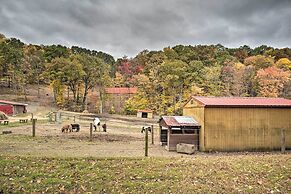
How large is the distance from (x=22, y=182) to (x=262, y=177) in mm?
7927

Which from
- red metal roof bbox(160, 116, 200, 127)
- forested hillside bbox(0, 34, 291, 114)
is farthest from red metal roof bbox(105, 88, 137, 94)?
red metal roof bbox(160, 116, 200, 127)

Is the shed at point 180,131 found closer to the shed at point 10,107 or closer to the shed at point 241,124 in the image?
the shed at point 241,124

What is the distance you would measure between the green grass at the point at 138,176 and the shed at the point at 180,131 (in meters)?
7.31

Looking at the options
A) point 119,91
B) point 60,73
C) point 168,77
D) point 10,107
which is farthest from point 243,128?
point 60,73

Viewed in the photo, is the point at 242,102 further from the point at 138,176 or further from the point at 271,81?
the point at 271,81

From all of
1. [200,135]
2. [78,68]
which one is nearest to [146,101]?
[78,68]

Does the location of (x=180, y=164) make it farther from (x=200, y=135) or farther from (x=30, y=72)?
(x=30, y=72)

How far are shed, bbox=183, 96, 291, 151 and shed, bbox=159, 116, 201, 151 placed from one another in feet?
1.39

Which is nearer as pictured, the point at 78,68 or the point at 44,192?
the point at 44,192

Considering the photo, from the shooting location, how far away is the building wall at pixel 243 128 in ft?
64.7

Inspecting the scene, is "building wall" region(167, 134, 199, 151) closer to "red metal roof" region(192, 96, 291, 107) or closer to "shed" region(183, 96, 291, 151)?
"shed" region(183, 96, 291, 151)

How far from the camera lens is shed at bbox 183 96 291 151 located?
19.7 m

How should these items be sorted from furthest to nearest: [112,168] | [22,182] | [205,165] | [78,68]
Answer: [78,68], [205,165], [112,168], [22,182]

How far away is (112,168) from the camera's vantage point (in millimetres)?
10609
